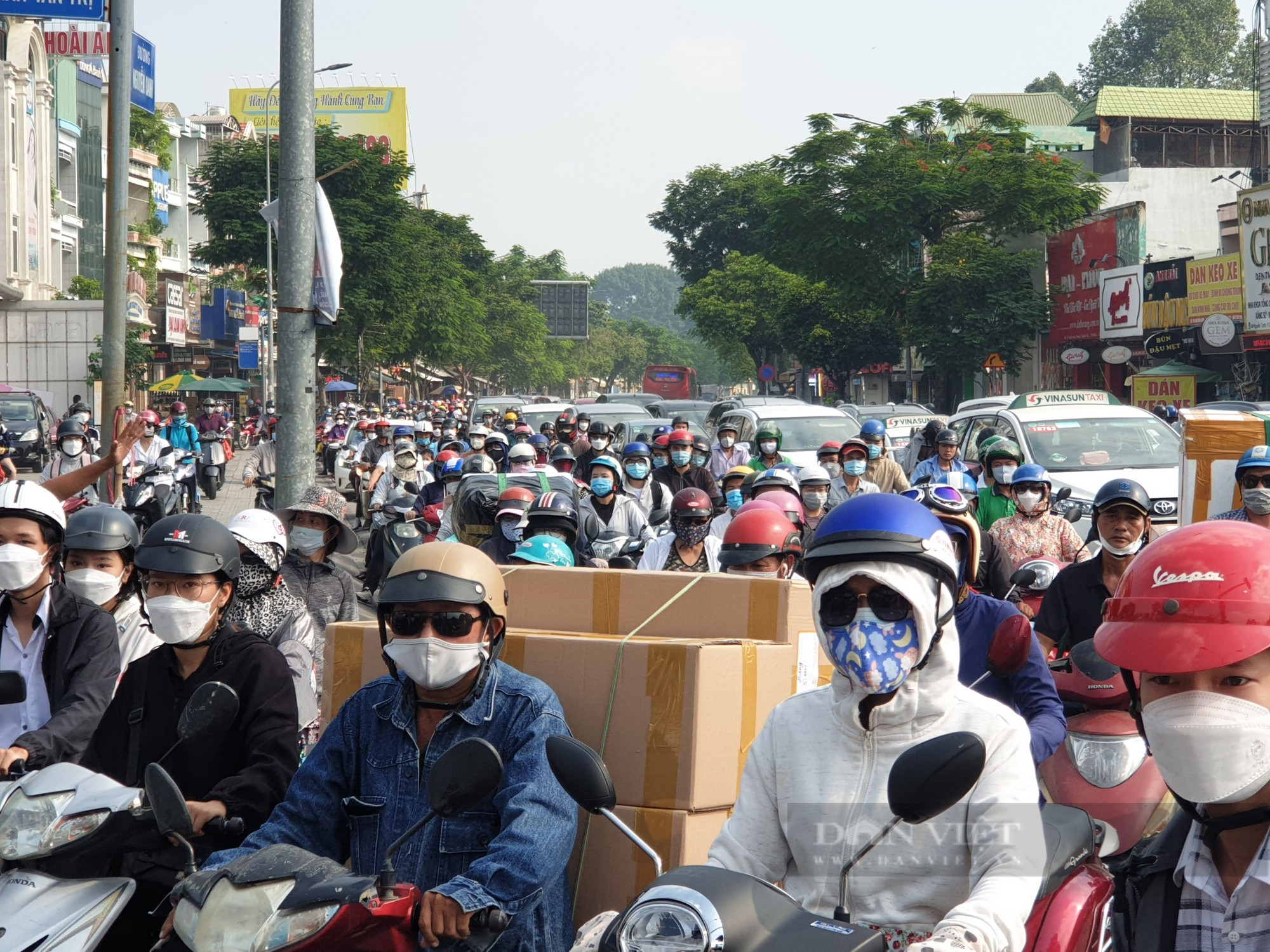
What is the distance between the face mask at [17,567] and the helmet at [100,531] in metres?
0.32

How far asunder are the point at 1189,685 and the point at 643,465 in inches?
440

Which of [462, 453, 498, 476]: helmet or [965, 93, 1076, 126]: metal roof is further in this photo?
[965, 93, 1076, 126]: metal roof

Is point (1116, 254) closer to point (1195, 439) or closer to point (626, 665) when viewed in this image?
point (1195, 439)

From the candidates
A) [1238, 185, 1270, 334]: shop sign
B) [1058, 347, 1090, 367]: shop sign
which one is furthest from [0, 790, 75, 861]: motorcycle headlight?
[1058, 347, 1090, 367]: shop sign

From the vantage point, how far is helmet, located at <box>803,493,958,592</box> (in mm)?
2990

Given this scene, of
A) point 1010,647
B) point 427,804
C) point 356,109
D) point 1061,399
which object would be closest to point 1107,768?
point 1010,647

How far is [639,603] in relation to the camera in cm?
462

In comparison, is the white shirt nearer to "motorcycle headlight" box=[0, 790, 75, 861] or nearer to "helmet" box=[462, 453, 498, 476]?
"motorcycle headlight" box=[0, 790, 75, 861]

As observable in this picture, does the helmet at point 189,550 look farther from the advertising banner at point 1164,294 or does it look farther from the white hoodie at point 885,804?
the advertising banner at point 1164,294

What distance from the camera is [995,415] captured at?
14641 mm

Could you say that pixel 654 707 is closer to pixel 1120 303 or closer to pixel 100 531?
pixel 100 531

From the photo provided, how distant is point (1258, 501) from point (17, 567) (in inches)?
223

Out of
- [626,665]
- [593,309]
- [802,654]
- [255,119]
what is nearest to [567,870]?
[626,665]

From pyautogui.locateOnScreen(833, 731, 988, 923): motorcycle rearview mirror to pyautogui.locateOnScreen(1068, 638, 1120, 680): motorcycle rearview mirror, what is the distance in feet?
7.19
